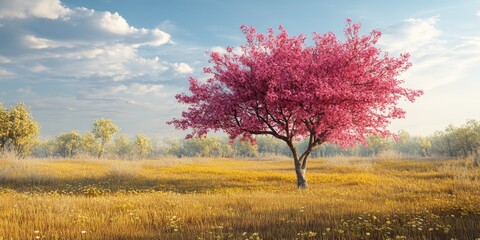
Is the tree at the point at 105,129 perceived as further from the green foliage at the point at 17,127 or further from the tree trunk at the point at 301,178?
the tree trunk at the point at 301,178

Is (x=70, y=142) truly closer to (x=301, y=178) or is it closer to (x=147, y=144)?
(x=147, y=144)

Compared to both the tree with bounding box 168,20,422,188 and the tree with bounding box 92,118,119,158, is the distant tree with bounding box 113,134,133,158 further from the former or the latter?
the tree with bounding box 168,20,422,188

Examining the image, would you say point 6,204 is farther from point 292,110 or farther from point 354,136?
point 354,136

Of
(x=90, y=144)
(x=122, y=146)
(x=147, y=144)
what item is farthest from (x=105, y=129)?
(x=122, y=146)

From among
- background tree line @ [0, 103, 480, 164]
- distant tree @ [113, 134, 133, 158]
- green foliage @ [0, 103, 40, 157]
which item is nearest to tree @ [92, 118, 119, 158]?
background tree line @ [0, 103, 480, 164]

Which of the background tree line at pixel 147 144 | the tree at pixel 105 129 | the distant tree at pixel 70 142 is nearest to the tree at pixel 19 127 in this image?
the background tree line at pixel 147 144

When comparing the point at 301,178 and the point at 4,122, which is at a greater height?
the point at 4,122

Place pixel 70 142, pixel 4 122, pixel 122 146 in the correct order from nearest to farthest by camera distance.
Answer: pixel 4 122 < pixel 70 142 < pixel 122 146

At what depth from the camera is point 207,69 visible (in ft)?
70.6

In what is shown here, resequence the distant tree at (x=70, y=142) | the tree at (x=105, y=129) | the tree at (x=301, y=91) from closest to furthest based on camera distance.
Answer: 1. the tree at (x=301, y=91)
2. the tree at (x=105, y=129)
3. the distant tree at (x=70, y=142)

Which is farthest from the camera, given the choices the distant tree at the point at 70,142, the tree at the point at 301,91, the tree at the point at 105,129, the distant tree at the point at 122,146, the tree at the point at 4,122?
the distant tree at the point at 122,146

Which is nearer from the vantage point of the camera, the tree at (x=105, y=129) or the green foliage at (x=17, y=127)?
the green foliage at (x=17, y=127)

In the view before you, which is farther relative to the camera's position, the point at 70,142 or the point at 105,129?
the point at 70,142

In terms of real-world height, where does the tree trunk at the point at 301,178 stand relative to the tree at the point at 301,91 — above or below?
below
